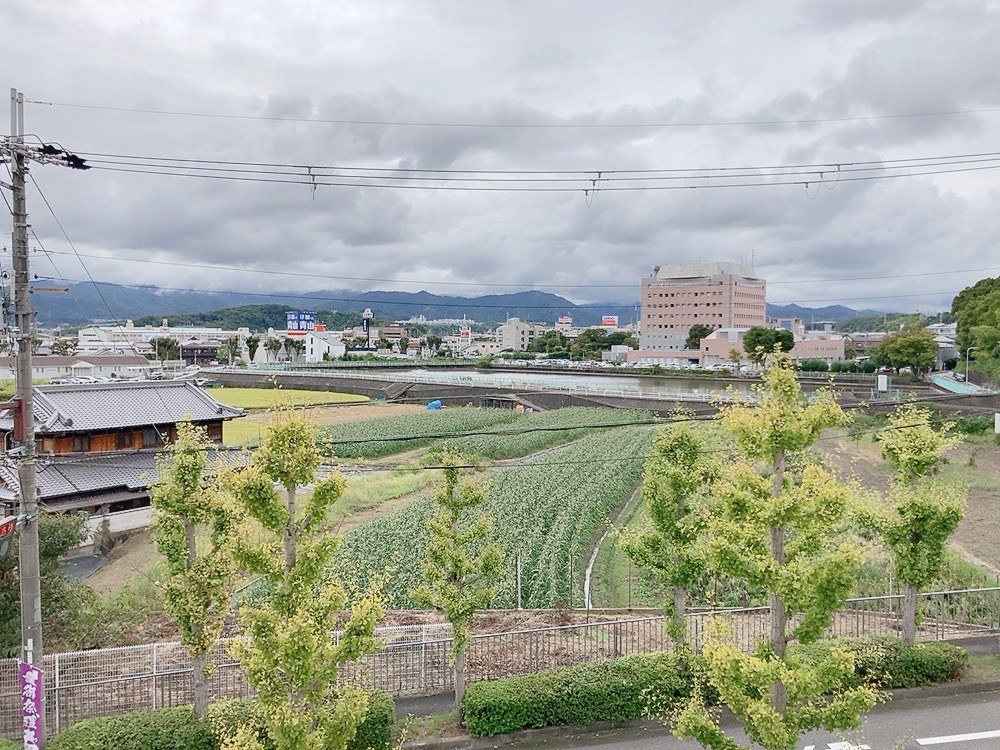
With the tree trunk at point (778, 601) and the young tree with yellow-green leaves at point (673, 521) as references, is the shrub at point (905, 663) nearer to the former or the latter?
the young tree with yellow-green leaves at point (673, 521)

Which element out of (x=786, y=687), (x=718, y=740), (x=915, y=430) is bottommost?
(x=718, y=740)

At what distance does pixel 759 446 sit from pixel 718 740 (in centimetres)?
374

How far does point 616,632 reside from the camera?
492 inches

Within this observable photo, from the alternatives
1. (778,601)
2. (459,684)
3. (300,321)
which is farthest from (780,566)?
(300,321)

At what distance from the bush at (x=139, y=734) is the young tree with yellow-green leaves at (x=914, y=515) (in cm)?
1175

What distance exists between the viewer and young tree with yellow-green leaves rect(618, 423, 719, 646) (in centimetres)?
1109

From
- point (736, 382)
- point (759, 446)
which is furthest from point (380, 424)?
point (759, 446)

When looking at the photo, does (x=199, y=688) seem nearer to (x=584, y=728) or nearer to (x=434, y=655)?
(x=434, y=655)

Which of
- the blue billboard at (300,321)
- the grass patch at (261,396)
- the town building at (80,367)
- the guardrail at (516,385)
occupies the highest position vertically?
the blue billboard at (300,321)

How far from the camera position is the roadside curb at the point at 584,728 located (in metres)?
10.5

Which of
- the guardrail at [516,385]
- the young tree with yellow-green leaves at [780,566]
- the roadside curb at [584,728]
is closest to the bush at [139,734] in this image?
the roadside curb at [584,728]

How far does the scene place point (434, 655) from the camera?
12.3m

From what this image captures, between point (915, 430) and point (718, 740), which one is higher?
point (915, 430)

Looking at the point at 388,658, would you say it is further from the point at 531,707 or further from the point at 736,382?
the point at 736,382
